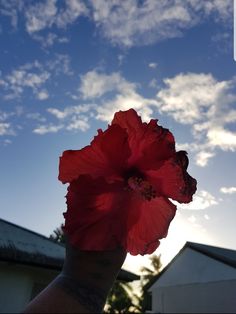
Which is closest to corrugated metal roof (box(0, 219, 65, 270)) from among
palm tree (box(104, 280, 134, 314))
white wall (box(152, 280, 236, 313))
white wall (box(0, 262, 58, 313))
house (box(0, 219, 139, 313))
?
house (box(0, 219, 139, 313))

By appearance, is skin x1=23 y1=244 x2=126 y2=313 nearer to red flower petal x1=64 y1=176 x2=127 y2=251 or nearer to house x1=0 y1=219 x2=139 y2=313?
red flower petal x1=64 y1=176 x2=127 y2=251

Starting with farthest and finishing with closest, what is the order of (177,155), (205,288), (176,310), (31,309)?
(176,310), (205,288), (177,155), (31,309)

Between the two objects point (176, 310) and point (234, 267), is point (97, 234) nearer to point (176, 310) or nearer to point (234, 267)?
point (234, 267)

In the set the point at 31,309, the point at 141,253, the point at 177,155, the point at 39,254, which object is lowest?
the point at 31,309

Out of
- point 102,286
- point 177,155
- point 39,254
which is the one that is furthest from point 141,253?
point 39,254

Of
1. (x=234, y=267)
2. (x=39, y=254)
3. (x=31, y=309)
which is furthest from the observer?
(x=234, y=267)

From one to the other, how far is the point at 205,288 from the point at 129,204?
16.5 m

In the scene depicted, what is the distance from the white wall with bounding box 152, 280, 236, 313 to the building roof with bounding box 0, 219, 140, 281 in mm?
5565

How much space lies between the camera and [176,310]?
1739 cm

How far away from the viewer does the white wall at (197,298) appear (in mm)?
14195

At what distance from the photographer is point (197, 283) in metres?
16.5

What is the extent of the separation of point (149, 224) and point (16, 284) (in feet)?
28.7

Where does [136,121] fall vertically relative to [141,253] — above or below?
above

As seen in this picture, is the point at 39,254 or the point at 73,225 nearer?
the point at 73,225
